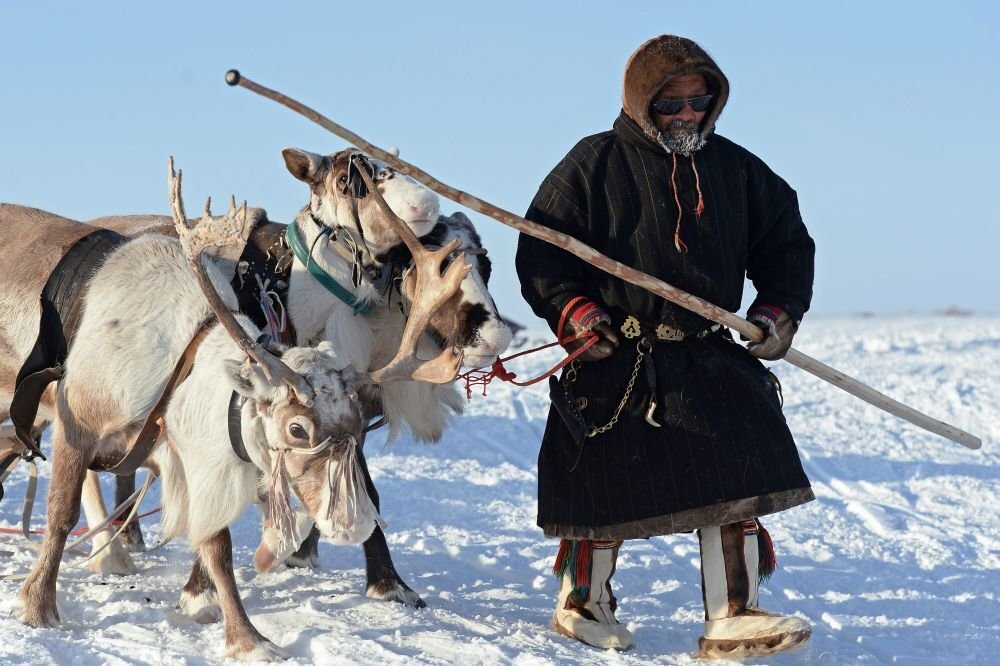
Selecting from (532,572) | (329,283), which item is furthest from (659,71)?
(532,572)

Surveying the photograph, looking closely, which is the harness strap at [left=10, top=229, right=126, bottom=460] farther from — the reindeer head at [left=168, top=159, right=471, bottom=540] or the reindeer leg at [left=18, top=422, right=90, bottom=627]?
the reindeer head at [left=168, top=159, right=471, bottom=540]

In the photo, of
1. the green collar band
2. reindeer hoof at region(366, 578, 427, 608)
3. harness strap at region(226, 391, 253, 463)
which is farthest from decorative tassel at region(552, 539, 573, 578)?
harness strap at region(226, 391, 253, 463)

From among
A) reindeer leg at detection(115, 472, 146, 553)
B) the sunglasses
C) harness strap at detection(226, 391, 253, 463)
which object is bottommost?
reindeer leg at detection(115, 472, 146, 553)

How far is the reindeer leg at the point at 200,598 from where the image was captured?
4.52 meters

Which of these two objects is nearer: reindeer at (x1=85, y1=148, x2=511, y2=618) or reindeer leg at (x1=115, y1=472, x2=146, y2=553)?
reindeer at (x1=85, y1=148, x2=511, y2=618)

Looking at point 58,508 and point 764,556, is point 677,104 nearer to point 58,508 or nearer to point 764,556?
point 764,556

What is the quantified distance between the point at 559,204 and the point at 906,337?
11457mm

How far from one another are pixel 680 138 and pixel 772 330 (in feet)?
2.50

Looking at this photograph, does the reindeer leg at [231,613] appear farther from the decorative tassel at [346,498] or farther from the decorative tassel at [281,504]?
the decorative tassel at [346,498]

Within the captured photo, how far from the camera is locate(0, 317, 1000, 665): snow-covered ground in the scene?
412cm

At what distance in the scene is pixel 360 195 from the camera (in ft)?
15.9

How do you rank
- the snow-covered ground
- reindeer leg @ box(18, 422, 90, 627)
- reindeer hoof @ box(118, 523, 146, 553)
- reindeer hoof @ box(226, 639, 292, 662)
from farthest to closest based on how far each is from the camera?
reindeer hoof @ box(118, 523, 146, 553) < reindeer leg @ box(18, 422, 90, 627) < the snow-covered ground < reindeer hoof @ box(226, 639, 292, 662)

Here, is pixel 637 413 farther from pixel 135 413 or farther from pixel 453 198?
pixel 135 413

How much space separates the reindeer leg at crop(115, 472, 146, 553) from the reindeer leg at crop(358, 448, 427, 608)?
150cm
